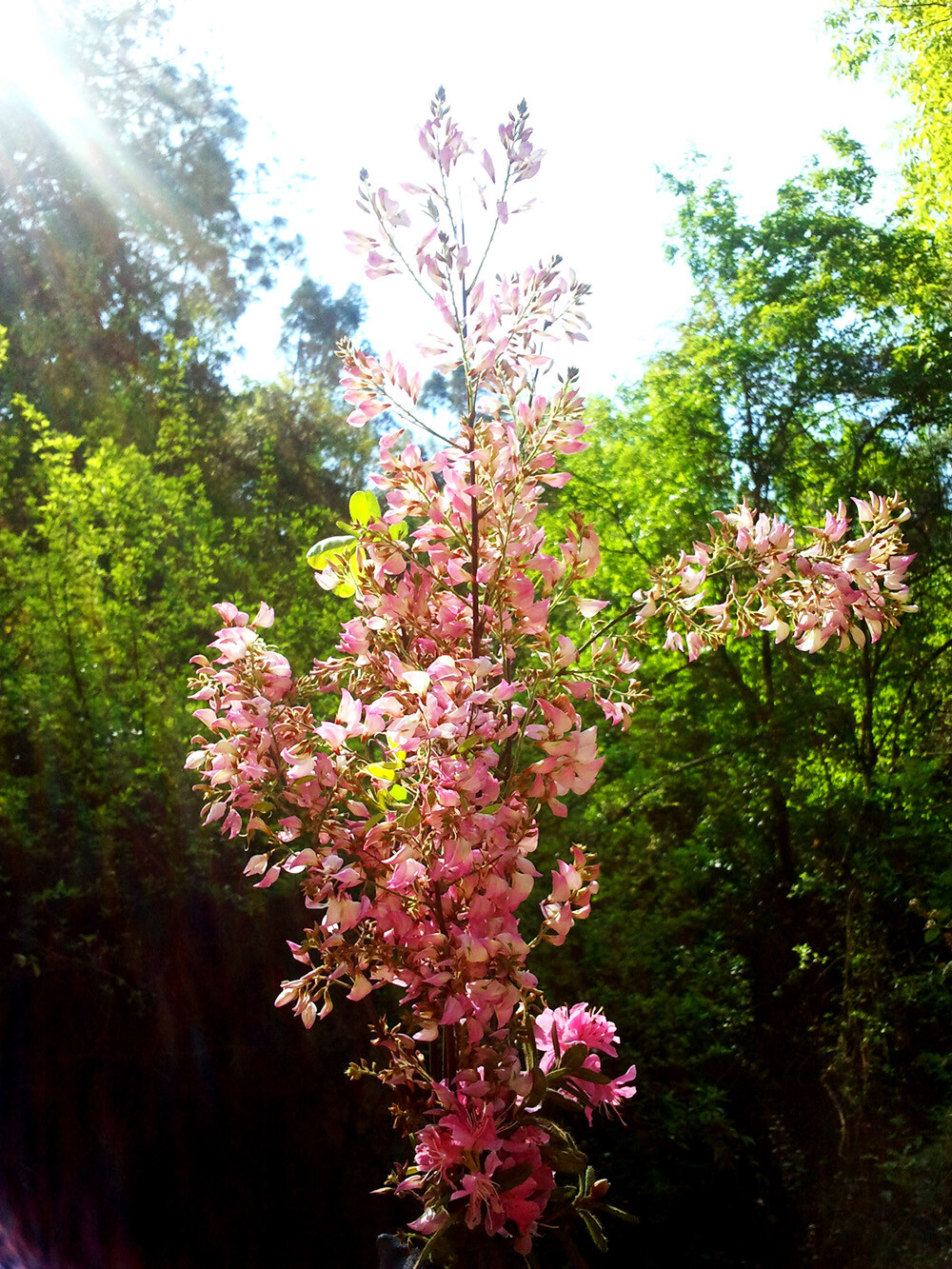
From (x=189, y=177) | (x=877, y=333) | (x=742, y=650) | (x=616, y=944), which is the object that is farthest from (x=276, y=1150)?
(x=189, y=177)

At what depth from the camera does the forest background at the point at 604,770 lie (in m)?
2.16

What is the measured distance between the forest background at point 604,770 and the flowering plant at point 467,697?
99 centimetres

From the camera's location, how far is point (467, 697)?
644mm

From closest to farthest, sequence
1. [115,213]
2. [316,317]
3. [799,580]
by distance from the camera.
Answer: [799,580] < [115,213] < [316,317]

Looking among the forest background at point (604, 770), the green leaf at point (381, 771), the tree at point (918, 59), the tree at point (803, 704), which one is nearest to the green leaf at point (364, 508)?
the green leaf at point (381, 771)

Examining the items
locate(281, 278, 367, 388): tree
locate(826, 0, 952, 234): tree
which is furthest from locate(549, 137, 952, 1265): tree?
locate(281, 278, 367, 388): tree

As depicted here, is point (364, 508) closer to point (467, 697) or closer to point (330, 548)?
point (330, 548)

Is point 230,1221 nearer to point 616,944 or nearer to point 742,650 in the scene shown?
point 616,944

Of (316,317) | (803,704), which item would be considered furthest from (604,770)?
(316,317)

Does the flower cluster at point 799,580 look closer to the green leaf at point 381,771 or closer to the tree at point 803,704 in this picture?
the green leaf at point 381,771

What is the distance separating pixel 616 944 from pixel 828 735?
5.45ft

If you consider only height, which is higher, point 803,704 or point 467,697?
point 803,704

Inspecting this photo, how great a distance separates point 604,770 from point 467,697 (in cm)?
316

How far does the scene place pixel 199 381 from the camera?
5.38m
